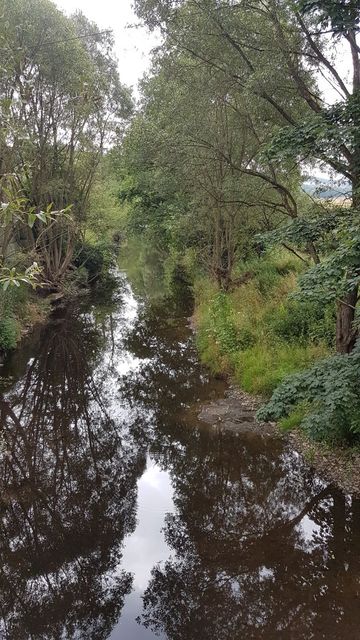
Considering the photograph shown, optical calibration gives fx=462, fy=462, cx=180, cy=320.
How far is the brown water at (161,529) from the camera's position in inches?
244

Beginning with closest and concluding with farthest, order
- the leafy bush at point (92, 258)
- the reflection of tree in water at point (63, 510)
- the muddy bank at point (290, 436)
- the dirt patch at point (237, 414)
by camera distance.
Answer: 1. the reflection of tree in water at point (63, 510)
2. the muddy bank at point (290, 436)
3. the dirt patch at point (237, 414)
4. the leafy bush at point (92, 258)

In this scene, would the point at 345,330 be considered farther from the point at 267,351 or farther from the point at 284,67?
the point at 284,67

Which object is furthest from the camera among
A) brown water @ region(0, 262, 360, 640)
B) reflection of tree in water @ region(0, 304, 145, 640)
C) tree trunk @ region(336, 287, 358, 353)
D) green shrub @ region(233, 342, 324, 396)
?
green shrub @ region(233, 342, 324, 396)

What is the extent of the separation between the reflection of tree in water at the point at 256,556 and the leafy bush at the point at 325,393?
5.42ft

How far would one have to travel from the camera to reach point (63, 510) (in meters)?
8.40

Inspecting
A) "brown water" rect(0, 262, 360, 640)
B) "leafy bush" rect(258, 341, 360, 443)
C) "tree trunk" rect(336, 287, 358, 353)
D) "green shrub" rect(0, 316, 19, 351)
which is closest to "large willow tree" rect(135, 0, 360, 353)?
"tree trunk" rect(336, 287, 358, 353)

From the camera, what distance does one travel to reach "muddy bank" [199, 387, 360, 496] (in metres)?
8.69

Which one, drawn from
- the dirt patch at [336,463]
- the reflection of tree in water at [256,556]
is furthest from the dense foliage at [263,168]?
the reflection of tree in water at [256,556]

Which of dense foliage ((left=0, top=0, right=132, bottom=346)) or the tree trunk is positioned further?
dense foliage ((left=0, top=0, right=132, bottom=346))

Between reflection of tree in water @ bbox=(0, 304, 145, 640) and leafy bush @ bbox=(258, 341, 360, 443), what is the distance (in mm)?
3432

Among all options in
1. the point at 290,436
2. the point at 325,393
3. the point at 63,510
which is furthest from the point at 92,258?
the point at 325,393

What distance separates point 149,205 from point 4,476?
21.6 meters

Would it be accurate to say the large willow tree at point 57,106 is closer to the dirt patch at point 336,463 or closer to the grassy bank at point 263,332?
the grassy bank at point 263,332

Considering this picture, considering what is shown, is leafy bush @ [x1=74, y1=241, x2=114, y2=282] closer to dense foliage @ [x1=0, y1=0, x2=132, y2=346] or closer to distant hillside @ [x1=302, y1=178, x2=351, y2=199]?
dense foliage @ [x1=0, y1=0, x2=132, y2=346]
